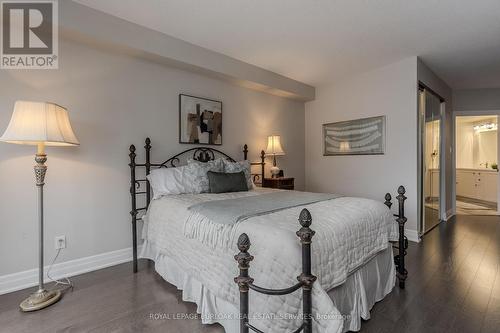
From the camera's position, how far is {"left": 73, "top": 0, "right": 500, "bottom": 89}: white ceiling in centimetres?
234

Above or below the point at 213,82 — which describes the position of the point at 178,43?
above

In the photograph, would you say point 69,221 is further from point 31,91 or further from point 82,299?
point 31,91

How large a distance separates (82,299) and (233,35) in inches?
117

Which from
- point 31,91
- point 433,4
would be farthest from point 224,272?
point 433,4

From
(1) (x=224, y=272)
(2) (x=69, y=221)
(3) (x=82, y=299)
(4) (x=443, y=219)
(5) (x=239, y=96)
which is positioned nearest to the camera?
(1) (x=224, y=272)

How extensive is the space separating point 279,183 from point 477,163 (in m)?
6.22

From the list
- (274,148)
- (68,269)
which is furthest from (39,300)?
(274,148)

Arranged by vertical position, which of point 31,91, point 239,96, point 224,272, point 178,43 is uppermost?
point 178,43

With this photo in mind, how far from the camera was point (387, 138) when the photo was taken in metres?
3.81

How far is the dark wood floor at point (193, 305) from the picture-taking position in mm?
1708

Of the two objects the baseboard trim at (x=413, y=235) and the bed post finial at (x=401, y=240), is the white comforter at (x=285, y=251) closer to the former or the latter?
the bed post finial at (x=401, y=240)

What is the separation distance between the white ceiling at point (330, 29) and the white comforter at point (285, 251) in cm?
182

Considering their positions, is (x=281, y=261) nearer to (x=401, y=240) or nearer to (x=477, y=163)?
(x=401, y=240)

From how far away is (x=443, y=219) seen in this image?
4723 millimetres
